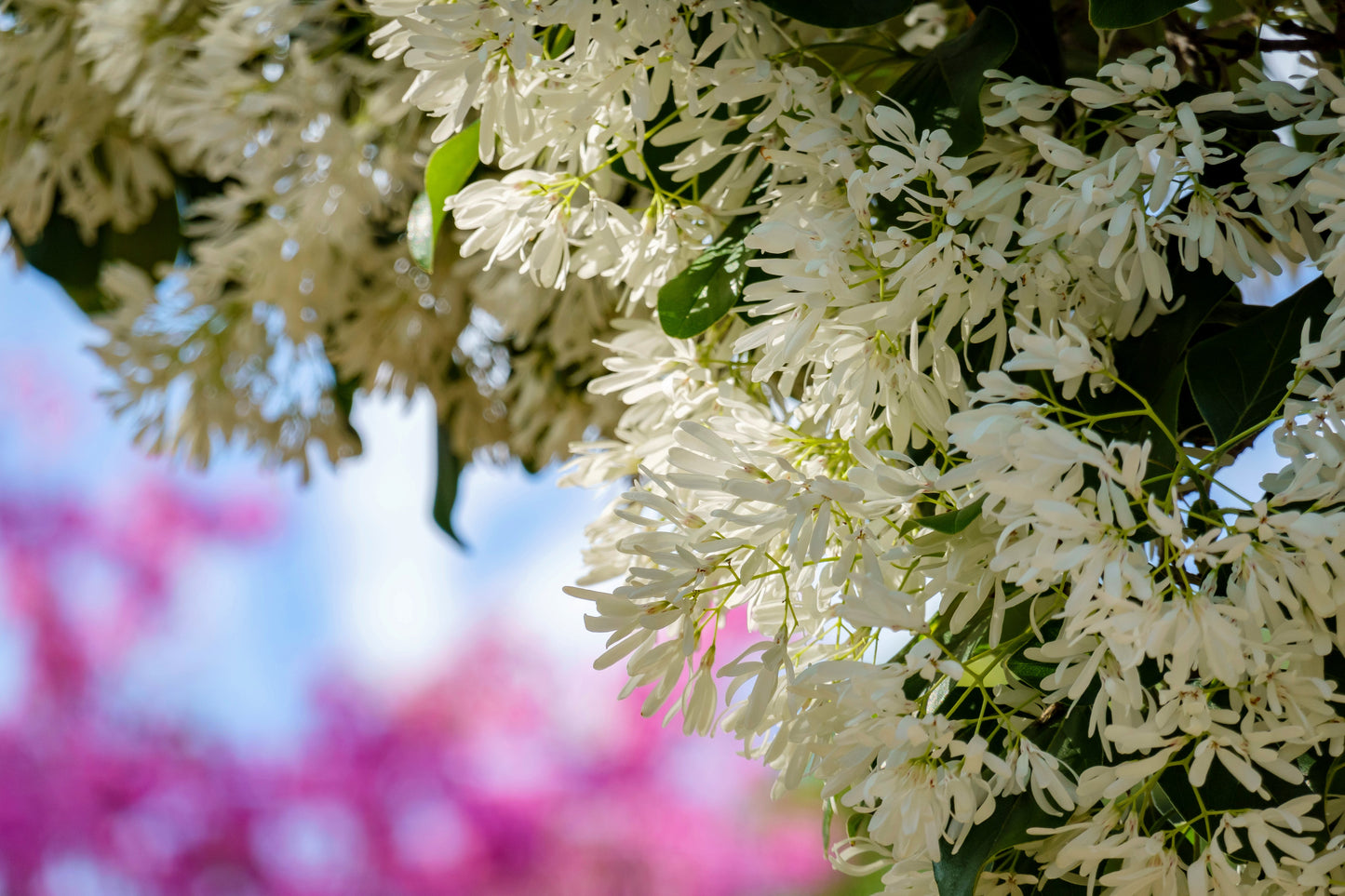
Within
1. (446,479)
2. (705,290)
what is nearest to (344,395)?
(446,479)

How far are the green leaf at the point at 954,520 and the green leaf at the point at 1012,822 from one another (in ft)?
0.20

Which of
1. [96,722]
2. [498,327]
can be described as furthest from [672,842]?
[498,327]

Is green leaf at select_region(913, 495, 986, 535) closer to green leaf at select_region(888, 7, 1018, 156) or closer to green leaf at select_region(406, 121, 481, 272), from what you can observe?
green leaf at select_region(888, 7, 1018, 156)

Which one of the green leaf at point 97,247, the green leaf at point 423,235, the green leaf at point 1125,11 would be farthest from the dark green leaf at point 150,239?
the green leaf at point 1125,11

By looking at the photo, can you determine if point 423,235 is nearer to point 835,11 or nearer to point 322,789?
point 835,11

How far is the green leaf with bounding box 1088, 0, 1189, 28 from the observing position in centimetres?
31

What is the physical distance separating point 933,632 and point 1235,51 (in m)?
0.28

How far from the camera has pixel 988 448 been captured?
0.83 ft

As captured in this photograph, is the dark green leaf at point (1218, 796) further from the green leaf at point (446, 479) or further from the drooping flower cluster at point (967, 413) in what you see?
the green leaf at point (446, 479)

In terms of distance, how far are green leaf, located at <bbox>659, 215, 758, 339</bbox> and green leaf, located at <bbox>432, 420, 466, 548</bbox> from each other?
0.45 m

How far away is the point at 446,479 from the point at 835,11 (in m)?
0.53

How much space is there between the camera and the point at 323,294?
655 mm

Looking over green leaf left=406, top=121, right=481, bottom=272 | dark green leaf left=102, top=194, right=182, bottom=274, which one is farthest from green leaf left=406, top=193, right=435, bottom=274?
dark green leaf left=102, top=194, right=182, bottom=274

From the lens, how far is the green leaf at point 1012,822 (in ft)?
0.95
